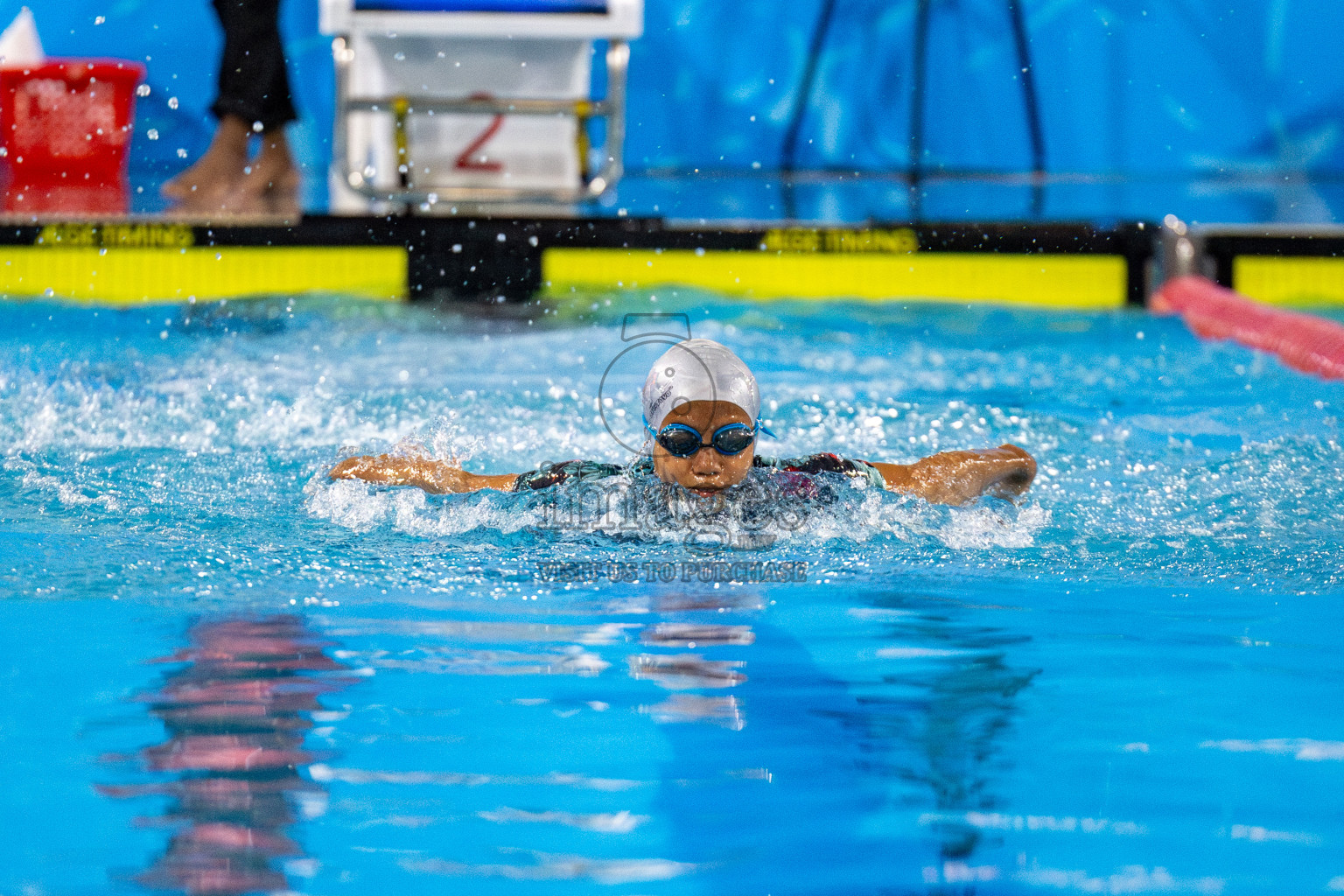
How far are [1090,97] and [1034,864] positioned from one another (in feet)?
32.0

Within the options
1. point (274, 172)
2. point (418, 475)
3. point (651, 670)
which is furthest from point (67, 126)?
point (651, 670)

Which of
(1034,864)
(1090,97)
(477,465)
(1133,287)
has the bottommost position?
(1034,864)

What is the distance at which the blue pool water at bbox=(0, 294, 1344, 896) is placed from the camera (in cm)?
186

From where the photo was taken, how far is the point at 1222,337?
5.82 m

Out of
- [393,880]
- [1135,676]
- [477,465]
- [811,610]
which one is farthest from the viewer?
[477,465]

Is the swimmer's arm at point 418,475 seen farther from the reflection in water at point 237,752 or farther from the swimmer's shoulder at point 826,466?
the reflection in water at point 237,752

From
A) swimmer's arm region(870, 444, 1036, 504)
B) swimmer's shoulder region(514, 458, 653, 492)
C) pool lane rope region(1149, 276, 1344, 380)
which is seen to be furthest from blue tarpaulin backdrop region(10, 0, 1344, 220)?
swimmer's shoulder region(514, 458, 653, 492)

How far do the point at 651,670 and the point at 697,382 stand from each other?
91 cm

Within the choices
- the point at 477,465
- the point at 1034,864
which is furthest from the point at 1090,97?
the point at 1034,864

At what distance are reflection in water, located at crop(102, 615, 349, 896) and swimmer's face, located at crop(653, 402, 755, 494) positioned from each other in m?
0.89

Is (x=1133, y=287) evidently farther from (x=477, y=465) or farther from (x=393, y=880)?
(x=393, y=880)

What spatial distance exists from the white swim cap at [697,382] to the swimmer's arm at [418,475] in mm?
389

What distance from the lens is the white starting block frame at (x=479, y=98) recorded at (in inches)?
240

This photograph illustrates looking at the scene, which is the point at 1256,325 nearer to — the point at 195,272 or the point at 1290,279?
the point at 1290,279
